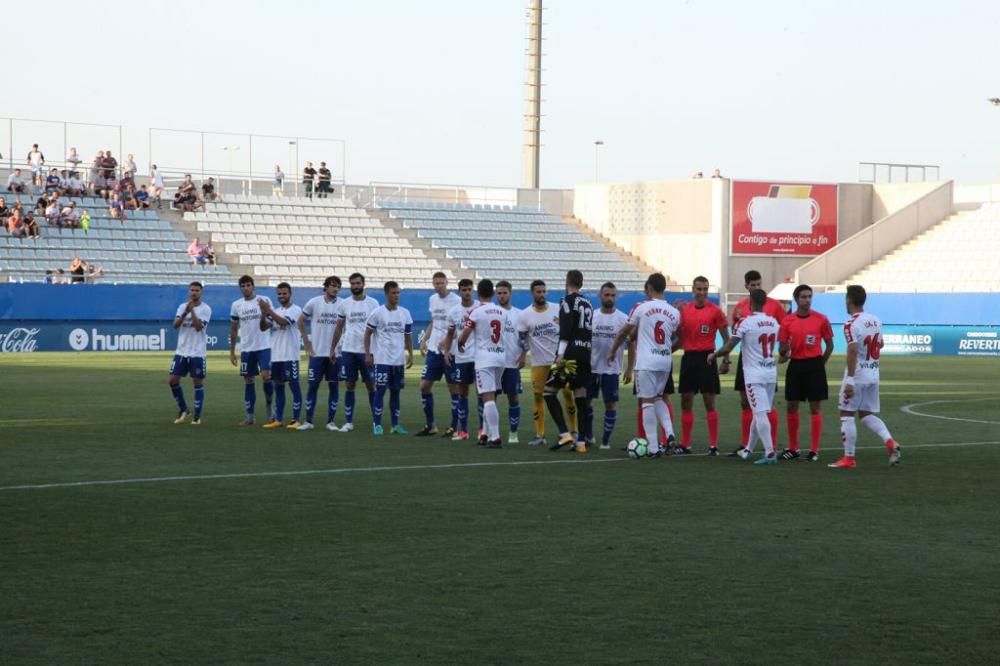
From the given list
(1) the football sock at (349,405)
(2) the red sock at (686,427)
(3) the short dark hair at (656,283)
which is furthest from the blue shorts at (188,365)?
(3) the short dark hair at (656,283)

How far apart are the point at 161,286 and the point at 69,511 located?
3493 centimetres

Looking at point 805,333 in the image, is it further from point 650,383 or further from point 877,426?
point 650,383

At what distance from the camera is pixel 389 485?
537 inches

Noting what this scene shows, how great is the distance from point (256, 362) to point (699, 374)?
6.59 metres

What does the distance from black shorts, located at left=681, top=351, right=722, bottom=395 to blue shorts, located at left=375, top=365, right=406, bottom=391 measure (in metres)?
4.02

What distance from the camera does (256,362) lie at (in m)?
20.6

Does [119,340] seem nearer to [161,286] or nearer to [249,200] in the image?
[161,286]

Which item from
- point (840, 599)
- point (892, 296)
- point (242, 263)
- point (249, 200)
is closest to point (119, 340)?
point (242, 263)

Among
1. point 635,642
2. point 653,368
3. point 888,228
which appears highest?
point 888,228

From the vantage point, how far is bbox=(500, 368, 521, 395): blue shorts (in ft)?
59.4

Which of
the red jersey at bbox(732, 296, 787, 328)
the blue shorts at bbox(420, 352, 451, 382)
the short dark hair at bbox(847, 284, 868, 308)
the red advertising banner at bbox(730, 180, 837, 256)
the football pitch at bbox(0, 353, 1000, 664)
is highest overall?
the red advertising banner at bbox(730, 180, 837, 256)

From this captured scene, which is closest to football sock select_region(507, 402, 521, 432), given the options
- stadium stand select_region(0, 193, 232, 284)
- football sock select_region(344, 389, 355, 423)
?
football sock select_region(344, 389, 355, 423)

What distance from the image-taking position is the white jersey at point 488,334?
1777cm

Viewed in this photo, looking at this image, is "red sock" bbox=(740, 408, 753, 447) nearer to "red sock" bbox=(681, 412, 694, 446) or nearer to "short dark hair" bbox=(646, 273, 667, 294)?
"red sock" bbox=(681, 412, 694, 446)
